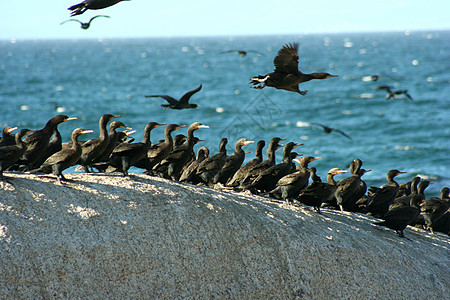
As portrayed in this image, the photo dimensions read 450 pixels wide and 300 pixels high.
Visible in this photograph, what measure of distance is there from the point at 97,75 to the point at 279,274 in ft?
268

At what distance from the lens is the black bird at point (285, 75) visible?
1045 cm

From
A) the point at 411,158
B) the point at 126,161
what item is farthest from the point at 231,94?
the point at 126,161

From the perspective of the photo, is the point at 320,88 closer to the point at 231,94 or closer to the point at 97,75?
the point at 231,94

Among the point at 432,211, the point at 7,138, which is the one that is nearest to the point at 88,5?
the point at 7,138

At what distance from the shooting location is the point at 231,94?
61500 millimetres

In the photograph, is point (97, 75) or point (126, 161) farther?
point (97, 75)

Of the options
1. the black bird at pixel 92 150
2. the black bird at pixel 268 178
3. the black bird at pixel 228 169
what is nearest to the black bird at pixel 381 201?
the black bird at pixel 268 178

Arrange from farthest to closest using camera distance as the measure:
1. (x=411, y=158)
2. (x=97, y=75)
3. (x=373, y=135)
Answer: (x=97, y=75), (x=373, y=135), (x=411, y=158)

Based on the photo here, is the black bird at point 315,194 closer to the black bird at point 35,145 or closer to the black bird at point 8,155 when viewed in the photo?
the black bird at point 35,145

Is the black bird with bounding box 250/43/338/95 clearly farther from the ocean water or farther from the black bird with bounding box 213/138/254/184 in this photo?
the ocean water

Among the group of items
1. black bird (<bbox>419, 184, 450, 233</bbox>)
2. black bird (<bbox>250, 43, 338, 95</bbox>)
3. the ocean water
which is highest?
black bird (<bbox>250, 43, 338, 95</bbox>)

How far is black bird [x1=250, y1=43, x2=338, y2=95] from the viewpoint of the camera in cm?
1045

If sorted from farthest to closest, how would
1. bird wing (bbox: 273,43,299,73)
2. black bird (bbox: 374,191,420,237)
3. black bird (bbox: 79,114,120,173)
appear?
black bird (bbox: 374,191,420,237)
bird wing (bbox: 273,43,299,73)
black bird (bbox: 79,114,120,173)

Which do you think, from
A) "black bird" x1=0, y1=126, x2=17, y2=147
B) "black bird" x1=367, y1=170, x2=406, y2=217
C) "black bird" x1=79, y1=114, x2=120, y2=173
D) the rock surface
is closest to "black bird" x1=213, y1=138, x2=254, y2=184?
the rock surface
